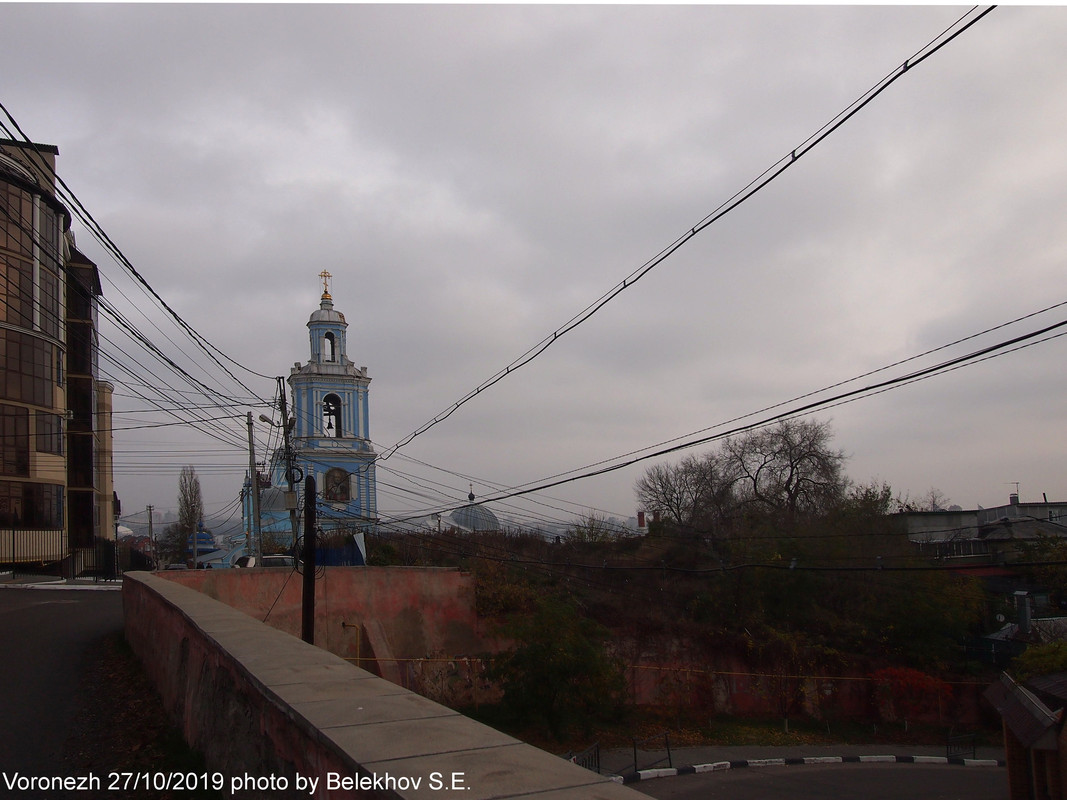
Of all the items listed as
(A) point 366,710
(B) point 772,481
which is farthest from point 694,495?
(A) point 366,710

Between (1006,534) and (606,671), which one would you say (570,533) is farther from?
(1006,534)

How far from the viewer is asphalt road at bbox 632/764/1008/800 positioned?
2155 cm

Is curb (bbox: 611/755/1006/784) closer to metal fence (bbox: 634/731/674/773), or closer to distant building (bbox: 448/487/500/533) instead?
metal fence (bbox: 634/731/674/773)

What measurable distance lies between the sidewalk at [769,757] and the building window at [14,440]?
810 inches

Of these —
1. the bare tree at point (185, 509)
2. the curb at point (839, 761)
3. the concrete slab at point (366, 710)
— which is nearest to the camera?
the concrete slab at point (366, 710)

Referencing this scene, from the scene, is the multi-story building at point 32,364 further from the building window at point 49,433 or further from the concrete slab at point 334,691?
the concrete slab at point 334,691

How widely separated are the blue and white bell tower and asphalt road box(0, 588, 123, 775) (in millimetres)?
23068

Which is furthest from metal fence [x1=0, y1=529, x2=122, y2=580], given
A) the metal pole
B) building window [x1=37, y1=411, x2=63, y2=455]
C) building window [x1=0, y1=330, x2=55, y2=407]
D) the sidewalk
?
the sidewalk

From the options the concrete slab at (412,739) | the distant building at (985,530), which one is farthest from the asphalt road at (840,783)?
the concrete slab at (412,739)

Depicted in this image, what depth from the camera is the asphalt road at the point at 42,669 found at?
22.3 ft

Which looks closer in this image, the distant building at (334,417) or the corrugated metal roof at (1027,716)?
the corrugated metal roof at (1027,716)

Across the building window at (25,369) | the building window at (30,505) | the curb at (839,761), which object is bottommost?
the curb at (839,761)

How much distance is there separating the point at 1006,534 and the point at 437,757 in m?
42.3

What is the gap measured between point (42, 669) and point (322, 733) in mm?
9125
